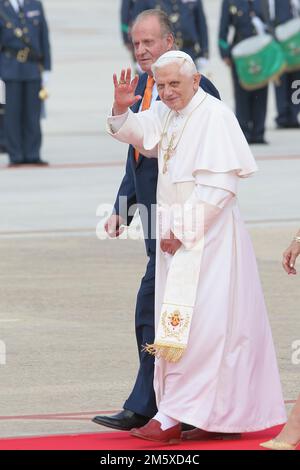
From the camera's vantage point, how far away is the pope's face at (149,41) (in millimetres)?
7008

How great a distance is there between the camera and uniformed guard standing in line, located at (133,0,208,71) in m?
18.4

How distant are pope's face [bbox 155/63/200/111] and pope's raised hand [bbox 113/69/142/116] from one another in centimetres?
16

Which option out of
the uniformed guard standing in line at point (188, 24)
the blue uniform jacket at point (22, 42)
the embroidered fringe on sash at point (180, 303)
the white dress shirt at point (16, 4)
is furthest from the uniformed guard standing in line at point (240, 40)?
the embroidered fringe on sash at point (180, 303)

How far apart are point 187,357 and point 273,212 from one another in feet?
22.9

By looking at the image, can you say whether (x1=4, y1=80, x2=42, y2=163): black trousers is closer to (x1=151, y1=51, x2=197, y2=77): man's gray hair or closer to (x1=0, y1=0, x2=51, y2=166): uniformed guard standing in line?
(x1=0, y1=0, x2=51, y2=166): uniformed guard standing in line

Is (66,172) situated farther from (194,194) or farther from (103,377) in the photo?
(194,194)

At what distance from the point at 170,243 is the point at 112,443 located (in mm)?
869

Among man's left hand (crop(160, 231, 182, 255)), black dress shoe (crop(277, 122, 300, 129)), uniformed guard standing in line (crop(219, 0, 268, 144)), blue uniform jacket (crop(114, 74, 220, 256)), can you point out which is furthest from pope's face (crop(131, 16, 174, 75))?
black dress shoe (crop(277, 122, 300, 129))

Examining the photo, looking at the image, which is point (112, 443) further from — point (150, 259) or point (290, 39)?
point (290, 39)

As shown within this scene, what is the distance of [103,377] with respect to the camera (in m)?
8.09

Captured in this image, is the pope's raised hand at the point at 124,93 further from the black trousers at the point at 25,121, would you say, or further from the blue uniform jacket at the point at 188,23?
the blue uniform jacket at the point at 188,23

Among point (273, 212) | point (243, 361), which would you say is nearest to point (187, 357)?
point (243, 361)

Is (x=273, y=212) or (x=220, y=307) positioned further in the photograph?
(x=273, y=212)

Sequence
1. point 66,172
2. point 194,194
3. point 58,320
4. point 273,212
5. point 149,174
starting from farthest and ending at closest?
point 66,172, point 273,212, point 58,320, point 149,174, point 194,194
